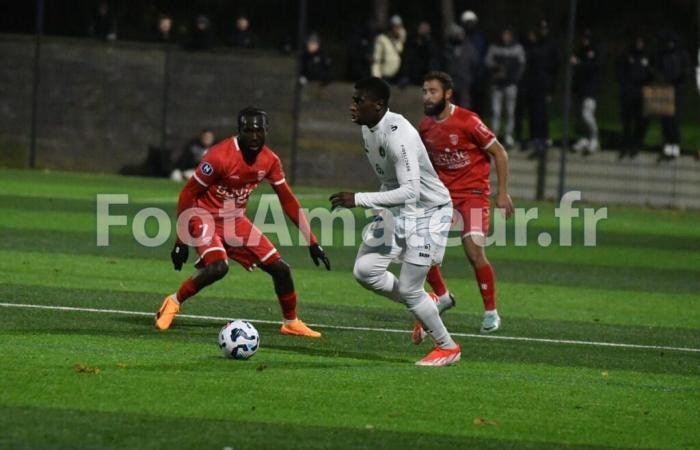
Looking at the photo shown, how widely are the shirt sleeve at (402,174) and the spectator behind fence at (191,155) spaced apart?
18176 mm

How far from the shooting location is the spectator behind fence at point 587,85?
27.1m

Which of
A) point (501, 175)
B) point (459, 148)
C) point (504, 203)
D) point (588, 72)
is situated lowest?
point (504, 203)

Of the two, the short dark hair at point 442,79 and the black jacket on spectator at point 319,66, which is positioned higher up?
the black jacket on spectator at point 319,66

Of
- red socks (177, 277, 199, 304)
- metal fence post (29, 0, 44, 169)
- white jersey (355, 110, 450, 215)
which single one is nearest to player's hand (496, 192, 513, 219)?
white jersey (355, 110, 450, 215)

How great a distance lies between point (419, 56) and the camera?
2714cm

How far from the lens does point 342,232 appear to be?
2047 centimetres

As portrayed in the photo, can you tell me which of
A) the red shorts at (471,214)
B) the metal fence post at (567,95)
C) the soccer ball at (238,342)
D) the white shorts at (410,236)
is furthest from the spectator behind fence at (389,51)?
the soccer ball at (238,342)

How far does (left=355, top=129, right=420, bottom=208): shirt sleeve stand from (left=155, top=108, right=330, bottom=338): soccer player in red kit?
1.36 m

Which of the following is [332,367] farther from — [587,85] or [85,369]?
[587,85]

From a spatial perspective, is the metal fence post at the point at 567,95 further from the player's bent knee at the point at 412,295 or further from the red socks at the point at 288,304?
the player's bent knee at the point at 412,295

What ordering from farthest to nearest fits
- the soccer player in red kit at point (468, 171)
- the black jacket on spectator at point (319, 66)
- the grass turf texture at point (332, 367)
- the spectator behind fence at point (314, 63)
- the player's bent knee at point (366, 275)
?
the black jacket on spectator at point (319, 66)
the spectator behind fence at point (314, 63)
the soccer player in red kit at point (468, 171)
the player's bent knee at point (366, 275)
the grass turf texture at point (332, 367)

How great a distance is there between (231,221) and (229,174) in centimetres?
44

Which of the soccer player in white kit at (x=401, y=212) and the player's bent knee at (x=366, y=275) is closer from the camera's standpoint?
the soccer player in white kit at (x=401, y=212)

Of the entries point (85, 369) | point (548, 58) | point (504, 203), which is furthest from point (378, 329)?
point (548, 58)
